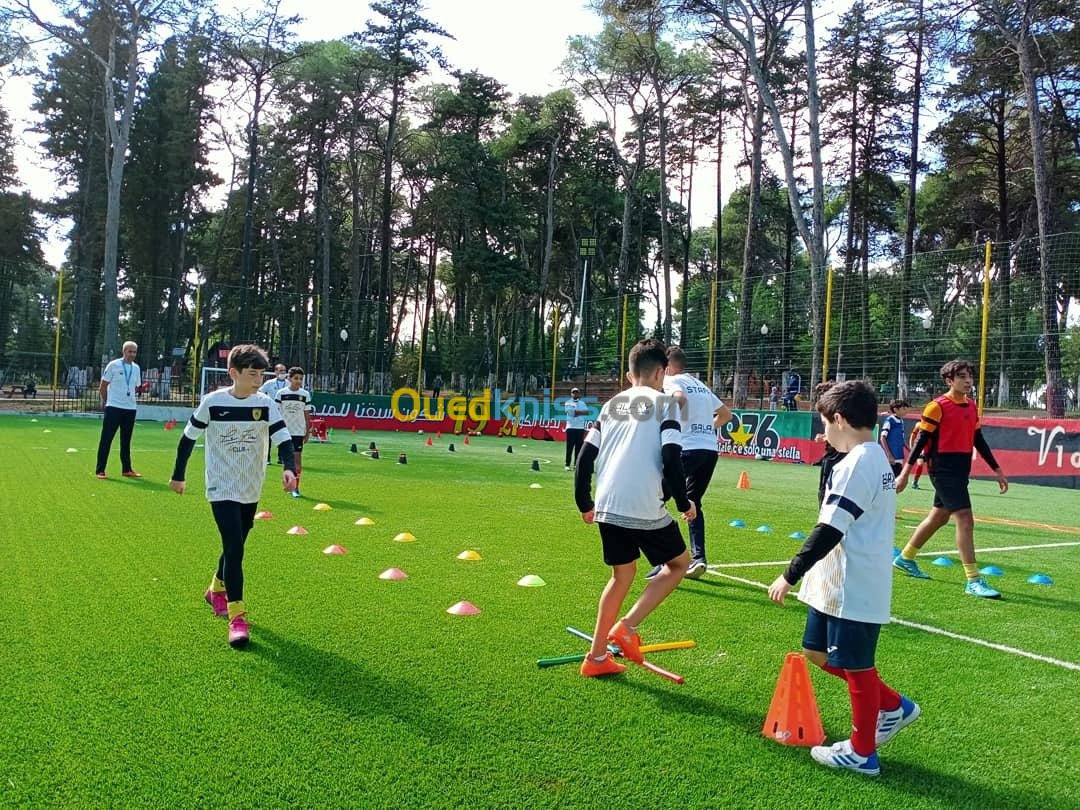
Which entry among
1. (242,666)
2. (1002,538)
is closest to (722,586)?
(242,666)

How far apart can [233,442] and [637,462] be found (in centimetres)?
249

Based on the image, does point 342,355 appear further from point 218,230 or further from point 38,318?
point 218,230

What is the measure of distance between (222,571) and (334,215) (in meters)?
49.6

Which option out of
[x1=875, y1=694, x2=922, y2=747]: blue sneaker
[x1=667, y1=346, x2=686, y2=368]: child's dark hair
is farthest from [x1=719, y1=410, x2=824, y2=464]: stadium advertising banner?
[x1=875, y1=694, x2=922, y2=747]: blue sneaker

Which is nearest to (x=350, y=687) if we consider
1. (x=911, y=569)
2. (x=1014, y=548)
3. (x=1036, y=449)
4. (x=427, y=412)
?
(x=911, y=569)

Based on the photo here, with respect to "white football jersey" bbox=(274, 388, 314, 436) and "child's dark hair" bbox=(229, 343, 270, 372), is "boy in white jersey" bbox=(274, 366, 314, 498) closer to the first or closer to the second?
"white football jersey" bbox=(274, 388, 314, 436)

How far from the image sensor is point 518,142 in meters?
47.4

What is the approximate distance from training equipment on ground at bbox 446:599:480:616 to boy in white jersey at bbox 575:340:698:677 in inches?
48.4

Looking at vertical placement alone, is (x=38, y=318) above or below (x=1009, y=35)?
below

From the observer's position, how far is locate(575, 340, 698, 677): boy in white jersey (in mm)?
4352

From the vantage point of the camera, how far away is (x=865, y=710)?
340cm

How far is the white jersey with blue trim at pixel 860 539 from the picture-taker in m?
3.40

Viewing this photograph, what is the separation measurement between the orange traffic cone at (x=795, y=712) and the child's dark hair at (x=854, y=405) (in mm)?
1053

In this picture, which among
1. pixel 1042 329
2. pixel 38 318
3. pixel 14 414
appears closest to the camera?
pixel 1042 329
